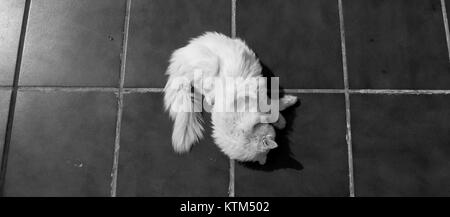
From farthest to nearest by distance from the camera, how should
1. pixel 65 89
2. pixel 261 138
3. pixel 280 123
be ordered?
pixel 65 89 < pixel 280 123 < pixel 261 138

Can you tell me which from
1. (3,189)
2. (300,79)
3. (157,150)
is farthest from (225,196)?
(3,189)

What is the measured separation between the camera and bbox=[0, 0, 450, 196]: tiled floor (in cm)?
199

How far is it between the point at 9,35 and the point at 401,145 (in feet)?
6.63

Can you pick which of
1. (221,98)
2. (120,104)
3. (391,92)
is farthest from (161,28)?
(391,92)

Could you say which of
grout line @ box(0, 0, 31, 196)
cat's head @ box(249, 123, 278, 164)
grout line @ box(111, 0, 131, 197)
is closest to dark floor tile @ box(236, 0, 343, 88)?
cat's head @ box(249, 123, 278, 164)

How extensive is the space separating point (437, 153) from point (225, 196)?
3.40 ft

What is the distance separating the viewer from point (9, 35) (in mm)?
2148

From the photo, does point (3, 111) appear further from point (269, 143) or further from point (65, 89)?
point (269, 143)

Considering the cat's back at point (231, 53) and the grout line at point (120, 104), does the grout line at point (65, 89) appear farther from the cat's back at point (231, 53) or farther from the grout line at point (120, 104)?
the cat's back at point (231, 53)

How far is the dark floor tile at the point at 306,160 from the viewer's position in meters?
1.99

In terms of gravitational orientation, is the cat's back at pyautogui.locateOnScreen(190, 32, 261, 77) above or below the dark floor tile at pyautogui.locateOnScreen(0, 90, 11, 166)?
above

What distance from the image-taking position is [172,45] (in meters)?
2.13

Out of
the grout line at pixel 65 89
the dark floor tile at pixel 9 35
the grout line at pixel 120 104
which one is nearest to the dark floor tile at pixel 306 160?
the grout line at pixel 120 104

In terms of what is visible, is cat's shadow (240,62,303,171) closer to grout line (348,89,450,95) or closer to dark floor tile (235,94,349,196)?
dark floor tile (235,94,349,196)
